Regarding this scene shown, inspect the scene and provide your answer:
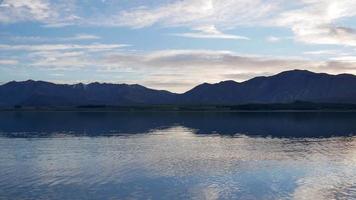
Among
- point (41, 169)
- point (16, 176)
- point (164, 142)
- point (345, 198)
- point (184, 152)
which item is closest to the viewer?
point (345, 198)

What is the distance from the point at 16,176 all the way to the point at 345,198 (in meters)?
27.9

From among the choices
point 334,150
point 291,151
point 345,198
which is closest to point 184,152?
point 291,151

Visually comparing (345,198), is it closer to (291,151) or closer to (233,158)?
(233,158)

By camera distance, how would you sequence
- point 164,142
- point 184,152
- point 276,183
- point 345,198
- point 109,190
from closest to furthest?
point 345,198 → point 109,190 → point 276,183 → point 184,152 → point 164,142

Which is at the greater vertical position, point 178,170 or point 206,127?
point 206,127

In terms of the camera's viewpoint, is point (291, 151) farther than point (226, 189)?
Yes

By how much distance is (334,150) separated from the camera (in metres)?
65.5

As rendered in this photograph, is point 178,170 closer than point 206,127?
Yes

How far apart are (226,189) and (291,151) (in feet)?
92.4

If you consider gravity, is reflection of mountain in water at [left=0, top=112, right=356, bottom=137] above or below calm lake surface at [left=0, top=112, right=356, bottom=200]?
above

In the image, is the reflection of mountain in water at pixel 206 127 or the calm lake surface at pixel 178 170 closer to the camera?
the calm lake surface at pixel 178 170

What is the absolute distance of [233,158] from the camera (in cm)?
5719

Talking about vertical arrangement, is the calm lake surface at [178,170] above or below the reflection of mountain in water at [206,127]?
below

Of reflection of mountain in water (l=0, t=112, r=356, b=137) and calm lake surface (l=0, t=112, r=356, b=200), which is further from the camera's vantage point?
reflection of mountain in water (l=0, t=112, r=356, b=137)
